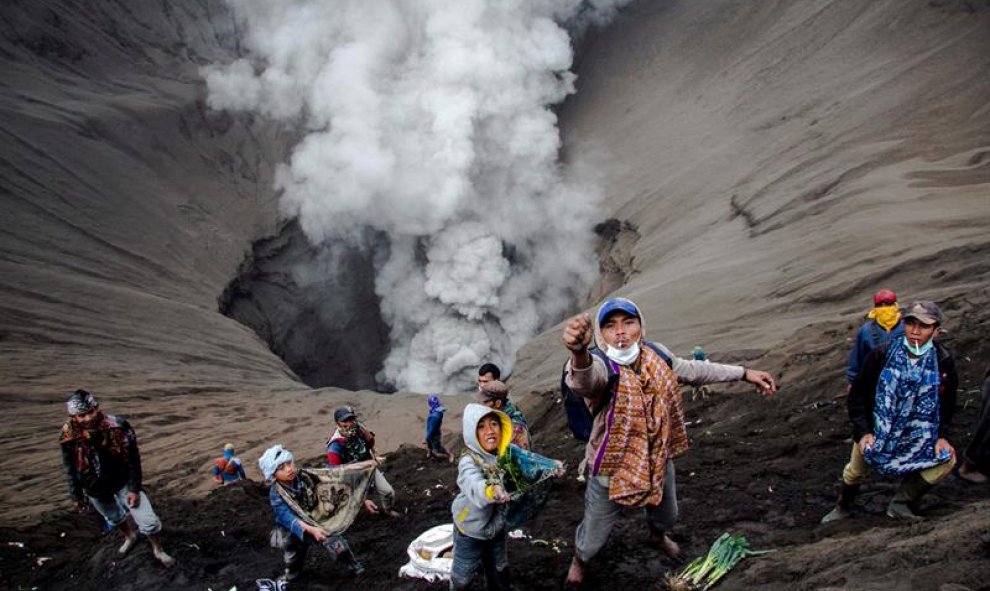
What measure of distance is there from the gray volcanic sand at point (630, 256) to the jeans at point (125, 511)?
0.30 meters

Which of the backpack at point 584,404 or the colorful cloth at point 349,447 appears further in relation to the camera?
the colorful cloth at point 349,447

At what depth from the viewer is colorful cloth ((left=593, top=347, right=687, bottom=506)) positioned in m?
2.86

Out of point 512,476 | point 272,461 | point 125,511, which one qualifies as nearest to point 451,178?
point 125,511

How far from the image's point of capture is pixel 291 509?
3838 millimetres

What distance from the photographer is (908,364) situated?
3156mm

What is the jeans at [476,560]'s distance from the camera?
3.19m

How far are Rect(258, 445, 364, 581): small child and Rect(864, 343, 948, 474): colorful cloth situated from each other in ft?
9.79

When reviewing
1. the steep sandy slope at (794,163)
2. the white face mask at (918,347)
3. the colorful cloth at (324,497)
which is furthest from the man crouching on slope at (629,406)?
the steep sandy slope at (794,163)

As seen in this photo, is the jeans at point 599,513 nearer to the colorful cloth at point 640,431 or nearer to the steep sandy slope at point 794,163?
the colorful cloth at point 640,431

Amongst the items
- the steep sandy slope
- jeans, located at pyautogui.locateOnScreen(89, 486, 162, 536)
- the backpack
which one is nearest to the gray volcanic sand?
the steep sandy slope

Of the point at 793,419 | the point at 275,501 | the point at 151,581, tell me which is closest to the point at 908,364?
the point at 793,419

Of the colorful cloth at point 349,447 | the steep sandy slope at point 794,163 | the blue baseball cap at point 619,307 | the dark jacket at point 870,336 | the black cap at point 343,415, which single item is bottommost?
the colorful cloth at point 349,447

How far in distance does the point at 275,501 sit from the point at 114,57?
26.6 metres

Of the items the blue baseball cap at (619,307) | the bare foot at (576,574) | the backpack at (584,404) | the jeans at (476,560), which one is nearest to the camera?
the blue baseball cap at (619,307)
